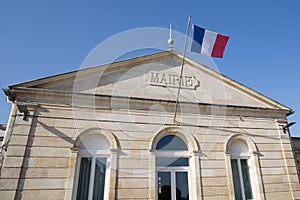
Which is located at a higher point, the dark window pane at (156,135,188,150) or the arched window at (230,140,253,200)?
the dark window pane at (156,135,188,150)

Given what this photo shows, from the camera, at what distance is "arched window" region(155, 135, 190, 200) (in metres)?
6.62

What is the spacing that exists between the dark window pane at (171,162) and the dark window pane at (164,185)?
292mm

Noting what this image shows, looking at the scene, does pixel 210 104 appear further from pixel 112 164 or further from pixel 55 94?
pixel 55 94

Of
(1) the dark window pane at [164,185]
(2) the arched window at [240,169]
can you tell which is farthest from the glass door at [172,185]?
(2) the arched window at [240,169]

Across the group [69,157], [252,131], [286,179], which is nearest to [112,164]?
[69,157]

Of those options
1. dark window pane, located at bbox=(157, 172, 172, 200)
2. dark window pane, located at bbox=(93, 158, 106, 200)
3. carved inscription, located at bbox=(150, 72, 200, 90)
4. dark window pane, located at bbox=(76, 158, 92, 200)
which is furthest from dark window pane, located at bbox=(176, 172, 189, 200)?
carved inscription, located at bbox=(150, 72, 200, 90)

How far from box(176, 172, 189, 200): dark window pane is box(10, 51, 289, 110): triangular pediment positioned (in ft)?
8.96

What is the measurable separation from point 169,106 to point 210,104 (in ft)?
5.45

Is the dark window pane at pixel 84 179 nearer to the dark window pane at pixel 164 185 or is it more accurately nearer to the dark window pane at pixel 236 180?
the dark window pane at pixel 164 185

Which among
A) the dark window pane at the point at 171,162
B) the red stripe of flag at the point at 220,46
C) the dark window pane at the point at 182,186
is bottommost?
the dark window pane at the point at 182,186

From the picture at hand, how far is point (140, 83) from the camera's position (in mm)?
7648

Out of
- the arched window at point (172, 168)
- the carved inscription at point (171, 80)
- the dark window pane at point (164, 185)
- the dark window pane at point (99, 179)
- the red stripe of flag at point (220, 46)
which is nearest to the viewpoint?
the dark window pane at point (99, 179)

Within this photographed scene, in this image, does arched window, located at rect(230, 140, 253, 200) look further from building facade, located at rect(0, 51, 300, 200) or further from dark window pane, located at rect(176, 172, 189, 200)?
dark window pane, located at rect(176, 172, 189, 200)

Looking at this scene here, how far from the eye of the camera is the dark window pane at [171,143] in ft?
23.3
